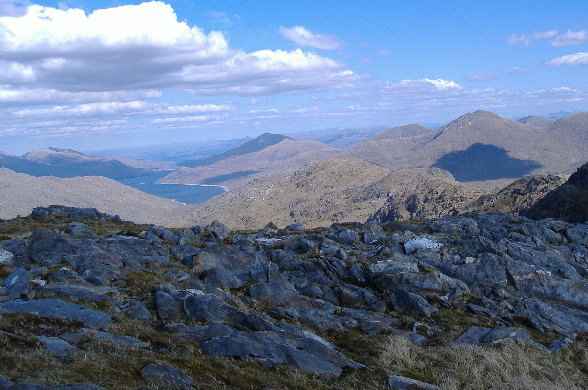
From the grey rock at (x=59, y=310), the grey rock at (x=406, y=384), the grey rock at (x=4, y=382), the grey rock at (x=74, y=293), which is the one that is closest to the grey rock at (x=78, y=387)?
the grey rock at (x=4, y=382)

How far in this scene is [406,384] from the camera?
48.9ft

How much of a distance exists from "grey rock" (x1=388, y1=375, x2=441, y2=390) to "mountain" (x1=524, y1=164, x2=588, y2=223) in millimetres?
80303

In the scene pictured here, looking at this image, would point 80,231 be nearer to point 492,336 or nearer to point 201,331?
point 201,331

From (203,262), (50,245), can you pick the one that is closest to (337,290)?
(203,262)

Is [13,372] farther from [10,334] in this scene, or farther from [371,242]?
[371,242]

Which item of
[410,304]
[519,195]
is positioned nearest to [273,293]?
[410,304]

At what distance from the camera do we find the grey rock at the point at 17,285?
1759 centimetres

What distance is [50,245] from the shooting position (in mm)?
26609

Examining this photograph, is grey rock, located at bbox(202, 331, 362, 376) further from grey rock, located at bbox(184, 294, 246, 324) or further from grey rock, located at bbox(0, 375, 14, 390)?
grey rock, located at bbox(0, 375, 14, 390)

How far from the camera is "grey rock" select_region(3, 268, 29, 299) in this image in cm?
1759

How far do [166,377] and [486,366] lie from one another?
1200cm

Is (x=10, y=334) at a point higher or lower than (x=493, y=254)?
higher

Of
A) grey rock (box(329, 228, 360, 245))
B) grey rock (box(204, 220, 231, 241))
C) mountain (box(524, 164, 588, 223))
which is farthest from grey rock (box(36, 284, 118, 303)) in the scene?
mountain (box(524, 164, 588, 223))

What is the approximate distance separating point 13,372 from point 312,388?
315 inches
